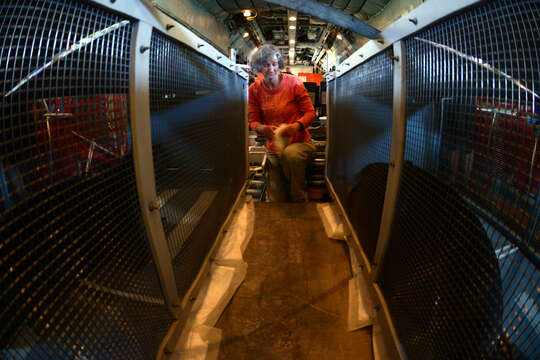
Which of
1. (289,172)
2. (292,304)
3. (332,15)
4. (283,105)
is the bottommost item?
(292,304)

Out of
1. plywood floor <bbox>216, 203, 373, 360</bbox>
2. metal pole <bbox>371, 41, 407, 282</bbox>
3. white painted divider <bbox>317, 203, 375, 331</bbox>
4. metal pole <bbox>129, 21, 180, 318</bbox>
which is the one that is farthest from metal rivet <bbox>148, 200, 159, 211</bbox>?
white painted divider <bbox>317, 203, 375, 331</bbox>

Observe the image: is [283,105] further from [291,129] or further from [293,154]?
[293,154]

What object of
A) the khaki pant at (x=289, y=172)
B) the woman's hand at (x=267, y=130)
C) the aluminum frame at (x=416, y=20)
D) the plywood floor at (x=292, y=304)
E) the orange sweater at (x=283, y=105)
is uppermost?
the aluminum frame at (x=416, y=20)

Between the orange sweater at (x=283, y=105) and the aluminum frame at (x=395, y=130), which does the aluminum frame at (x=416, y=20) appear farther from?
the orange sweater at (x=283, y=105)

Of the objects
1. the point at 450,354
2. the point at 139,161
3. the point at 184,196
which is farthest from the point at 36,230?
the point at 450,354

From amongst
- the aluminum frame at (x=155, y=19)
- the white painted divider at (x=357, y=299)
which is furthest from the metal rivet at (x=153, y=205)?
the white painted divider at (x=357, y=299)

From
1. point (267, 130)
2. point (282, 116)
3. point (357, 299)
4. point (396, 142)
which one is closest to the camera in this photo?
point (396, 142)

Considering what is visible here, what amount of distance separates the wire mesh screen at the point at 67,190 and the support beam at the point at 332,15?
925mm

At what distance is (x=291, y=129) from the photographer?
9.88ft

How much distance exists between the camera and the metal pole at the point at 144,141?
0.95 m

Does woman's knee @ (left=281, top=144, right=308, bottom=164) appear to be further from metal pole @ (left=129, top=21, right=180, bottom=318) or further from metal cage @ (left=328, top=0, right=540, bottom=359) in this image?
metal pole @ (left=129, top=21, right=180, bottom=318)

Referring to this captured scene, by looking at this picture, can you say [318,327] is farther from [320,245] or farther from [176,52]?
[176,52]

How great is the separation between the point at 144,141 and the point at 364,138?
1351 mm

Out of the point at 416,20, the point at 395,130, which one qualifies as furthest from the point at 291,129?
the point at 416,20
